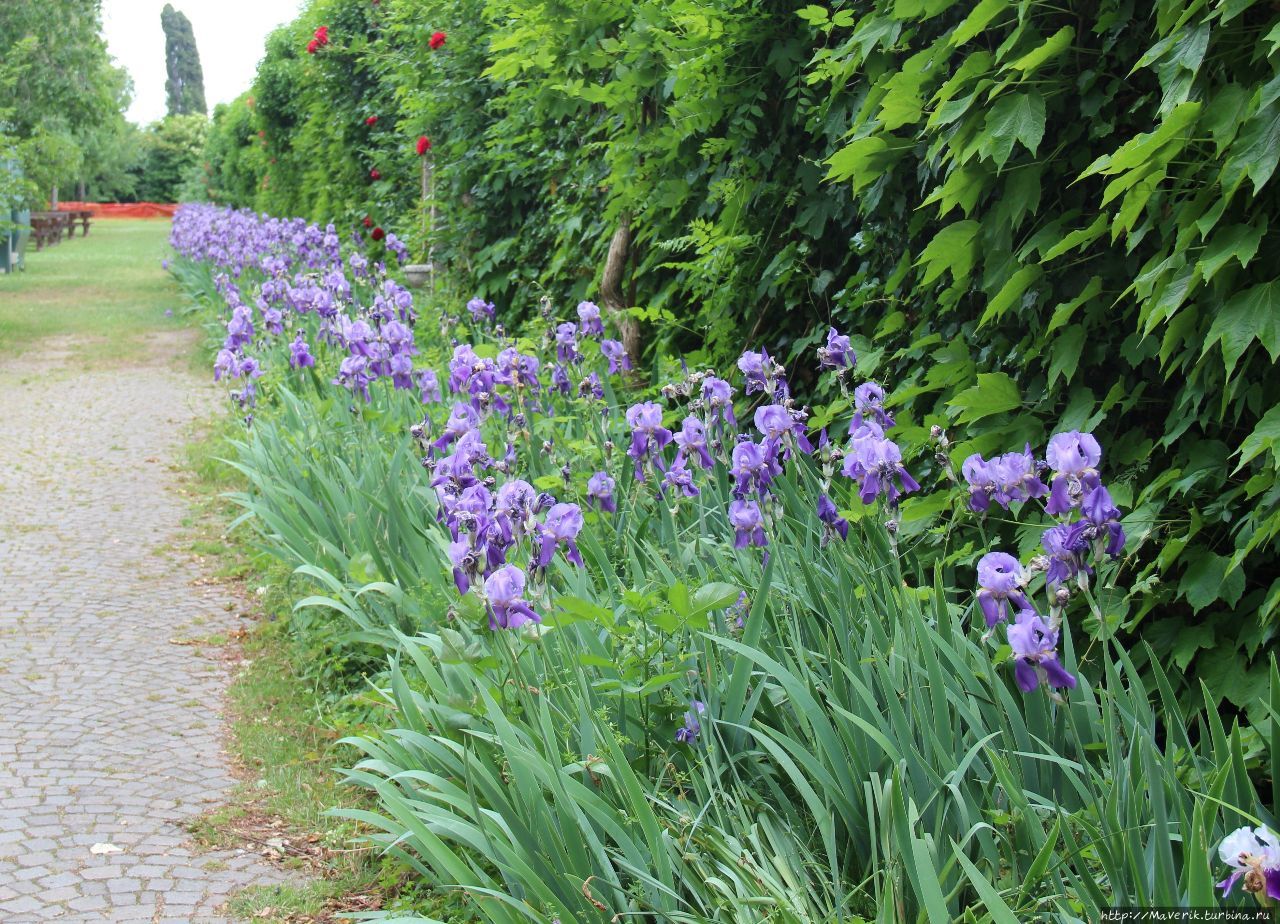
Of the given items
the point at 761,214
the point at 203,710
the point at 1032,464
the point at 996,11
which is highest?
the point at 996,11

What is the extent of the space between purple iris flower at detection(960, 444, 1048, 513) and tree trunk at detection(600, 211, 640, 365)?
3.34 meters

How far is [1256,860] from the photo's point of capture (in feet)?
4.15

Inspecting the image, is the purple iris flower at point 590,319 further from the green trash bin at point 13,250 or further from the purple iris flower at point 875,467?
the green trash bin at point 13,250

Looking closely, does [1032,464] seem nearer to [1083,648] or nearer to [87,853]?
[1083,648]

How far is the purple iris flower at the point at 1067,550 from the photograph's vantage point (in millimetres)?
1803

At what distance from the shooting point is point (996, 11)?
2504 millimetres

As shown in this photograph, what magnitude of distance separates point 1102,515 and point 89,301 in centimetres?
1737

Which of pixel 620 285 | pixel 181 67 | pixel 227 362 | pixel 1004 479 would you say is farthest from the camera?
pixel 181 67

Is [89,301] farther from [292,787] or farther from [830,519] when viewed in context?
[830,519]

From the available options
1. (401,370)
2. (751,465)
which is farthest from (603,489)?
(401,370)

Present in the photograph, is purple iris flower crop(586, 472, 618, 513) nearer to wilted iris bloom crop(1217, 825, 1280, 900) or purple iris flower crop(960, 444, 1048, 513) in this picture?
purple iris flower crop(960, 444, 1048, 513)

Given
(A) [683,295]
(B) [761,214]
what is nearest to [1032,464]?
(B) [761,214]

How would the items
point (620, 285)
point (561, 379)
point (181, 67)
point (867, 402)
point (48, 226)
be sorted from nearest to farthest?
point (867, 402) < point (561, 379) < point (620, 285) < point (48, 226) < point (181, 67)

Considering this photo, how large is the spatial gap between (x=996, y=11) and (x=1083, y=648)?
4.63 ft
